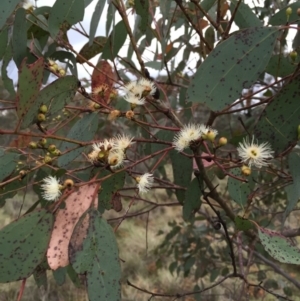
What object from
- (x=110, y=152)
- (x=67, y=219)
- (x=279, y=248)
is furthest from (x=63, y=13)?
(x=279, y=248)

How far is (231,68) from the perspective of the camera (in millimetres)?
648

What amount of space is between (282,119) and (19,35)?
52 cm

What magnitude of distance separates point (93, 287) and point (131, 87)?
380 millimetres

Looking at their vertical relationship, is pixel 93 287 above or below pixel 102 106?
below

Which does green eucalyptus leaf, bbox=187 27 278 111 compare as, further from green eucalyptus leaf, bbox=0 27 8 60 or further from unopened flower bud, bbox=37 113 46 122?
green eucalyptus leaf, bbox=0 27 8 60

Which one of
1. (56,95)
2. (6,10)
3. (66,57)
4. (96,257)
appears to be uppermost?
(66,57)

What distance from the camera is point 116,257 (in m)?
0.56

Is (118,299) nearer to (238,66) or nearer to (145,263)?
(238,66)

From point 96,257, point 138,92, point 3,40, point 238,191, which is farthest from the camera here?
point 3,40

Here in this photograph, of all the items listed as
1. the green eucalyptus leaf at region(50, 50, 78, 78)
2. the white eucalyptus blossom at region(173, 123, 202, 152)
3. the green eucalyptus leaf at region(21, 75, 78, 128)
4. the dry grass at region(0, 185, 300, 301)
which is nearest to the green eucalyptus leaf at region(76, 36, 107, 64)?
the green eucalyptus leaf at region(50, 50, 78, 78)

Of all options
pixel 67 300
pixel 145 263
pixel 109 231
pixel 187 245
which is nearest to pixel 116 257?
pixel 109 231

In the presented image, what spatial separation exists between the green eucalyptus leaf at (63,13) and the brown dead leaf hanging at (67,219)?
37 cm

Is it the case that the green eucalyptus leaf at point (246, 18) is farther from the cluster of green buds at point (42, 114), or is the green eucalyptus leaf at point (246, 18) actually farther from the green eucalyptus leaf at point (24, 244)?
the green eucalyptus leaf at point (24, 244)

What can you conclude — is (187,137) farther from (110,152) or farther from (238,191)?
(238,191)
